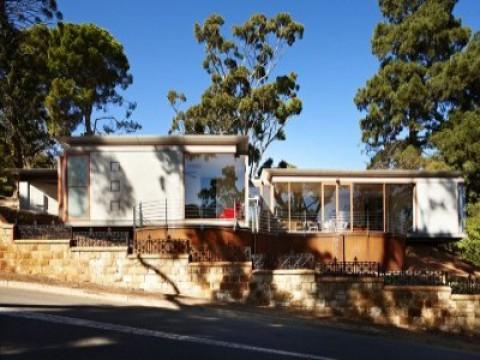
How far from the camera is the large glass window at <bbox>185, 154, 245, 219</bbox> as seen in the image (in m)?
19.1

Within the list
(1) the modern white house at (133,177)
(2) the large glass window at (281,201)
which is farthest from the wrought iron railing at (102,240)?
(2) the large glass window at (281,201)

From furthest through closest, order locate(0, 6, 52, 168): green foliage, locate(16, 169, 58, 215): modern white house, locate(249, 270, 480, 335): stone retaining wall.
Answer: locate(0, 6, 52, 168): green foliage, locate(16, 169, 58, 215): modern white house, locate(249, 270, 480, 335): stone retaining wall

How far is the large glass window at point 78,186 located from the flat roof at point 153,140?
1.89 ft

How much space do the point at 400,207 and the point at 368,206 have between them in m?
1.46

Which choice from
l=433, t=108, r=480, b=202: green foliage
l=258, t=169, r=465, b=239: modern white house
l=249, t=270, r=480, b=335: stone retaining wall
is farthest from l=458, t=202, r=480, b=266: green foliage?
l=249, t=270, r=480, b=335: stone retaining wall

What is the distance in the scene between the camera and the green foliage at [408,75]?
34094 millimetres

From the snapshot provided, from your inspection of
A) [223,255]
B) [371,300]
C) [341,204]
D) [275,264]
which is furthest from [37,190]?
[371,300]

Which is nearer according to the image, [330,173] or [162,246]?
[162,246]

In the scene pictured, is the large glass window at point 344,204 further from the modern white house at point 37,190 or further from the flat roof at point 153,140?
the modern white house at point 37,190

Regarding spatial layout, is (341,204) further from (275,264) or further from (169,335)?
(169,335)

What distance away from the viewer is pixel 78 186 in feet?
63.2

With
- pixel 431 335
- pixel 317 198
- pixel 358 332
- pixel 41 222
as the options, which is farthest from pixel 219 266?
pixel 41 222

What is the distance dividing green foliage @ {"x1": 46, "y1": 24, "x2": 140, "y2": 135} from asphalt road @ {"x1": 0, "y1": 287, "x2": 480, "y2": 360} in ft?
71.4

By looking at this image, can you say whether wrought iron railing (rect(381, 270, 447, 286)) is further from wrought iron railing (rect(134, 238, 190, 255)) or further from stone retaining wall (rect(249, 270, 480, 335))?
wrought iron railing (rect(134, 238, 190, 255))
